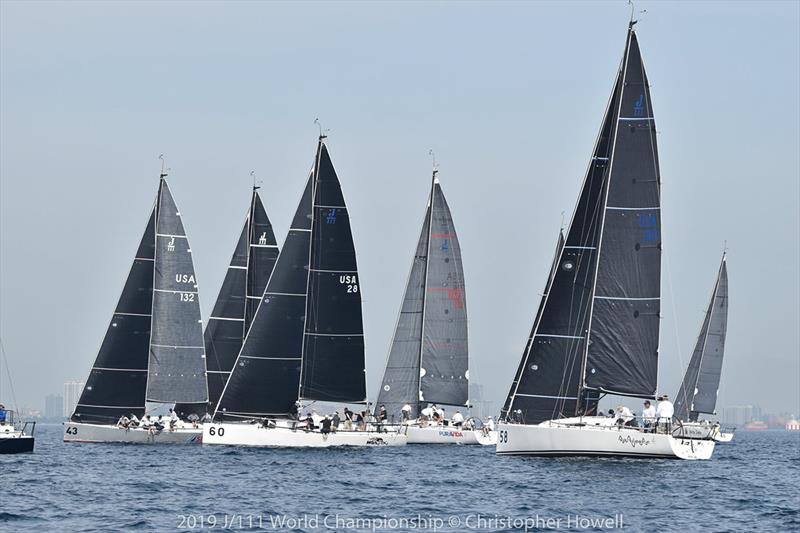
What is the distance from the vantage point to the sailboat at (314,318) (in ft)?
183

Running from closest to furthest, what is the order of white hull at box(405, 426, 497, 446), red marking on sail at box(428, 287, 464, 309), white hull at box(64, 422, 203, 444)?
white hull at box(64, 422, 203, 444), white hull at box(405, 426, 497, 446), red marking on sail at box(428, 287, 464, 309)

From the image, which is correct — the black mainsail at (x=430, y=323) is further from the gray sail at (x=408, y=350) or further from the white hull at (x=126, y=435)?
the white hull at (x=126, y=435)

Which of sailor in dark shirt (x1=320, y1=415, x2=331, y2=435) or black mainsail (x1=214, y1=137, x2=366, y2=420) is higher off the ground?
black mainsail (x1=214, y1=137, x2=366, y2=420)

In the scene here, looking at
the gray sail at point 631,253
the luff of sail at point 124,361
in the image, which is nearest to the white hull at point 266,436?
the luff of sail at point 124,361

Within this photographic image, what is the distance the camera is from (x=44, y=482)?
132ft

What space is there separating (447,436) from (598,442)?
21.5 m

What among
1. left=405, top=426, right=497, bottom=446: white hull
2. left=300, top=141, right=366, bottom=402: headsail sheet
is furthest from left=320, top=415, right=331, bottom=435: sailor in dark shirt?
left=405, top=426, right=497, bottom=446: white hull

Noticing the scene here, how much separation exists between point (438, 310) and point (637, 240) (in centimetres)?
2122

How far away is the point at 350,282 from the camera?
186 ft

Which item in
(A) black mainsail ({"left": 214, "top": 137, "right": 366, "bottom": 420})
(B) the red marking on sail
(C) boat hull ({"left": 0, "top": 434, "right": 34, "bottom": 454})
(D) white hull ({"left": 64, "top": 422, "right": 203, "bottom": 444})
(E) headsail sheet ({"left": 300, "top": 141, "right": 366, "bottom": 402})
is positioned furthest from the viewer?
(B) the red marking on sail

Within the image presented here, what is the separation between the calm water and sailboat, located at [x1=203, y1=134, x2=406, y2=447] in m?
3.54

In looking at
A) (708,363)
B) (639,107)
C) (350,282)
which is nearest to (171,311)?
(350,282)

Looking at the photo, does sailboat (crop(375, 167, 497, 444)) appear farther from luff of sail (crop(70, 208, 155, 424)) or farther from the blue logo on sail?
the blue logo on sail

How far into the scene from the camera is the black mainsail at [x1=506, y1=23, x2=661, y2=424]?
45.5 meters
